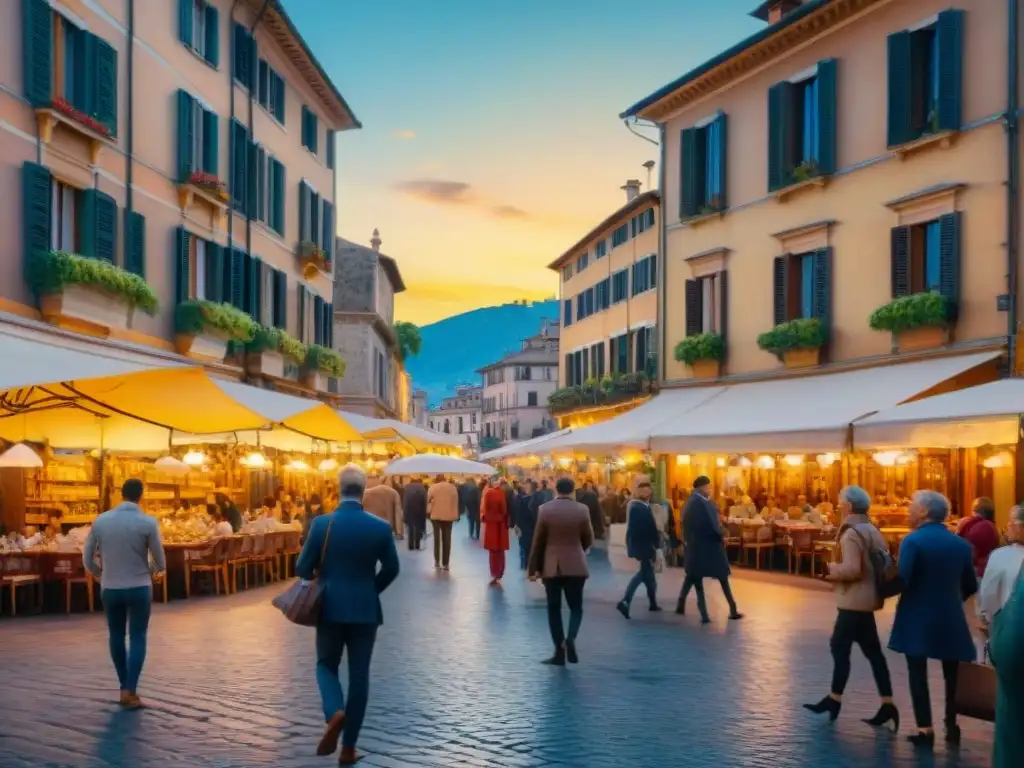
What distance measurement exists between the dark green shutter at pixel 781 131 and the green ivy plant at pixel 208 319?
439 inches

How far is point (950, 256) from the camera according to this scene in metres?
21.5

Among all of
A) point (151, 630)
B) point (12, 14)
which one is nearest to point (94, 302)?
point (12, 14)

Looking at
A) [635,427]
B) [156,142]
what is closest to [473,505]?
[635,427]

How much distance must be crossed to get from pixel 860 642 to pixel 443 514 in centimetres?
1574

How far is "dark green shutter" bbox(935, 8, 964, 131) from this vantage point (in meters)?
21.4

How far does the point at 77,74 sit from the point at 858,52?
44.7ft

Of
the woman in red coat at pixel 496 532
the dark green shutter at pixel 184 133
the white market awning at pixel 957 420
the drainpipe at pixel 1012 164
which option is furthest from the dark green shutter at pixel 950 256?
the dark green shutter at pixel 184 133

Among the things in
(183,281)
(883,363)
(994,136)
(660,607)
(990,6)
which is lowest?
(660,607)

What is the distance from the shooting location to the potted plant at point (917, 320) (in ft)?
70.2

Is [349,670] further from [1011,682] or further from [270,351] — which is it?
[270,351]

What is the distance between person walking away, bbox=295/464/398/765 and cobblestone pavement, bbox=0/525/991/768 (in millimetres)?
369

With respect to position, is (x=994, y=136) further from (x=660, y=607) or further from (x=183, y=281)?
(x=183, y=281)

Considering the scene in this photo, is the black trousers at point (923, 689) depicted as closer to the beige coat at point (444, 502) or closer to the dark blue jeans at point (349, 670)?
the dark blue jeans at point (349, 670)

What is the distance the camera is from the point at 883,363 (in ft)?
75.8
